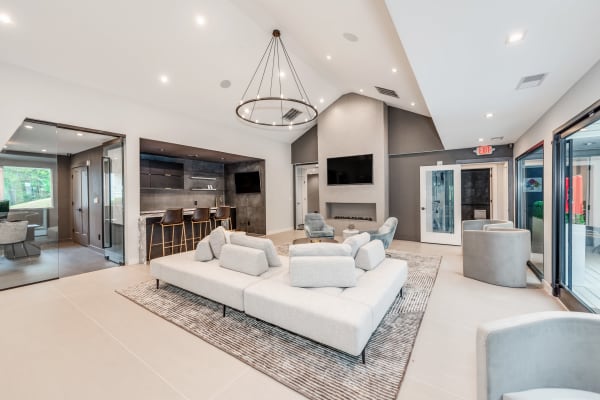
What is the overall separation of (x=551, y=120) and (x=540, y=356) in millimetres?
3558

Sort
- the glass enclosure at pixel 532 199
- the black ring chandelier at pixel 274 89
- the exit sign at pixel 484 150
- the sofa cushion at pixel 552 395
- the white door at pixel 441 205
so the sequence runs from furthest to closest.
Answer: the white door at pixel 441 205 < the exit sign at pixel 484 150 < the black ring chandelier at pixel 274 89 < the glass enclosure at pixel 532 199 < the sofa cushion at pixel 552 395

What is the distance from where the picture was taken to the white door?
21.5 ft

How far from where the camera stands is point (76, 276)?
4277 millimetres

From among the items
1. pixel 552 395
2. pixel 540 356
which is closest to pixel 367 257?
pixel 540 356

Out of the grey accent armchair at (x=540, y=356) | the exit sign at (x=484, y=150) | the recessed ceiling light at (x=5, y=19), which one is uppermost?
the recessed ceiling light at (x=5, y=19)

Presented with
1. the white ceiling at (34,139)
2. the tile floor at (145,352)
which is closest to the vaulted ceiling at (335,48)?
the white ceiling at (34,139)

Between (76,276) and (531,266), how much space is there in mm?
7974

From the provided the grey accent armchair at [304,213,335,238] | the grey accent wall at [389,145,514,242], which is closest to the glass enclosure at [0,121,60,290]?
the grey accent armchair at [304,213,335,238]

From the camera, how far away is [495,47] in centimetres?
215

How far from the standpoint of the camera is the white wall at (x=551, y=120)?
2417 millimetres

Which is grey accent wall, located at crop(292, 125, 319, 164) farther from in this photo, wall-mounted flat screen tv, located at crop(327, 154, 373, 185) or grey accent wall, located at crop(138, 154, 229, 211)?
grey accent wall, located at crop(138, 154, 229, 211)

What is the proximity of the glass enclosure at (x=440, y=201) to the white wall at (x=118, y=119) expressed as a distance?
5.14 metres

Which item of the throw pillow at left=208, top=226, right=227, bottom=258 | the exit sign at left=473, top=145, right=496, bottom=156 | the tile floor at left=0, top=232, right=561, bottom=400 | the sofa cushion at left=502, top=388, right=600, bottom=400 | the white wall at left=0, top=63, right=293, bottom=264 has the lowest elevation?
the tile floor at left=0, top=232, right=561, bottom=400

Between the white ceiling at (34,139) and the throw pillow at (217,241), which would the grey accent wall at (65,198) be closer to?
the white ceiling at (34,139)
